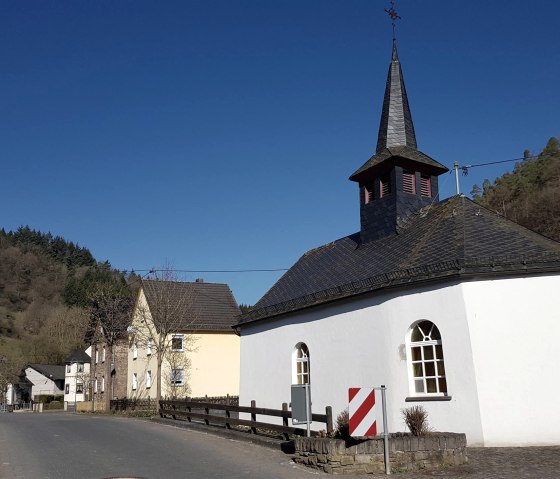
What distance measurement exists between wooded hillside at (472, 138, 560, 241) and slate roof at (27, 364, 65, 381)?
51550 mm

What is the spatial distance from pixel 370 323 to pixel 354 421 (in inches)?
259

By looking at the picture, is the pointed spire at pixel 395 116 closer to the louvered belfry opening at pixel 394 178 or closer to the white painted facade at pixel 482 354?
the louvered belfry opening at pixel 394 178

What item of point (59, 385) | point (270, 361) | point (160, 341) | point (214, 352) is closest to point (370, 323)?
point (270, 361)

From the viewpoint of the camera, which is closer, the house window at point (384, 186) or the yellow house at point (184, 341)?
the house window at point (384, 186)

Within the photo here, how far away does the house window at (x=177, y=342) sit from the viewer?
36312 mm

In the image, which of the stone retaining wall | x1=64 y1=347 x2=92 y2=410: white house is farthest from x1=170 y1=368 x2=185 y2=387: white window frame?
x1=64 y1=347 x2=92 y2=410: white house

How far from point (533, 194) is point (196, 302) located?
28.2 meters

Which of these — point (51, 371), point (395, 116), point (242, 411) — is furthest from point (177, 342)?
point (51, 371)

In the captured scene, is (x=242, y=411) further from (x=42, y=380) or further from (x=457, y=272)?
(x=42, y=380)

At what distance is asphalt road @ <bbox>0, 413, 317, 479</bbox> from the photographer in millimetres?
10828

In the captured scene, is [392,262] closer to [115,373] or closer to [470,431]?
[470,431]

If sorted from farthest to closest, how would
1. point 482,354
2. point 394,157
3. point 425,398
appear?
point 394,157 → point 425,398 → point 482,354

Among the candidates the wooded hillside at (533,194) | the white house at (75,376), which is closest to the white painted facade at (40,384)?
the white house at (75,376)

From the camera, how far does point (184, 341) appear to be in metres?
37.0
